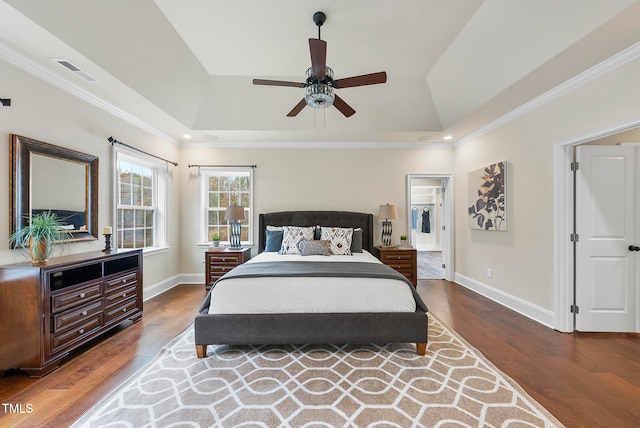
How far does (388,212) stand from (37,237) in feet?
14.0

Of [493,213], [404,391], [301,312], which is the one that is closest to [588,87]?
[493,213]

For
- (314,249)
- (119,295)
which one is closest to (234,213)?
(314,249)

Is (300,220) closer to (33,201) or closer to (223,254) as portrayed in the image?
(223,254)

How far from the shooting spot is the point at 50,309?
2.14 meters

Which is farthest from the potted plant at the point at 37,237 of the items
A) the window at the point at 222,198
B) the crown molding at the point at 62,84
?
the window at the point at 222,198

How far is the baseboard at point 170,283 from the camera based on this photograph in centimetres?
408

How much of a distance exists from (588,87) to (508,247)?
6.61 feet

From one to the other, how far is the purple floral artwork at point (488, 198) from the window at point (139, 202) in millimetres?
5140

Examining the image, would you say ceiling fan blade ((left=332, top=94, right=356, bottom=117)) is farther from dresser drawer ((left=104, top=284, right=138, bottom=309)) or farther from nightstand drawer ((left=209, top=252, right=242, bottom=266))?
dresser drawer ((left=104, top=284, right=138, bottom=309))

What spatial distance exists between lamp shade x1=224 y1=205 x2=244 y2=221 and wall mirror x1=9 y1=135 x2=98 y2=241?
67.4 inches

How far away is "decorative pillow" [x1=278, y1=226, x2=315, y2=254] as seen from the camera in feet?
13.5

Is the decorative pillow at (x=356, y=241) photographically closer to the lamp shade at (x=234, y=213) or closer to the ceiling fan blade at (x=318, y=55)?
the lamp shade at (x=234, y=213)

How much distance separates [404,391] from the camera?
1.92 meters

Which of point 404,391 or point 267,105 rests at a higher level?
point 267,105
